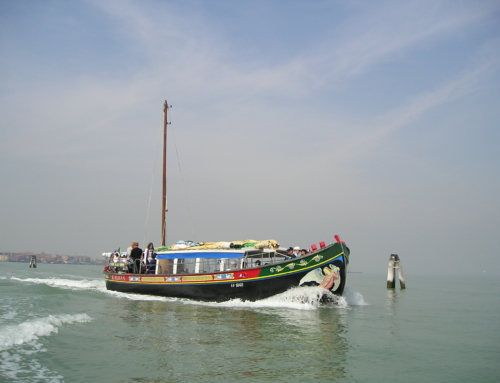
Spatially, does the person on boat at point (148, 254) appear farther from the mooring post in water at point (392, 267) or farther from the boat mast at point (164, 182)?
the mooring post in water at point (392, 267)

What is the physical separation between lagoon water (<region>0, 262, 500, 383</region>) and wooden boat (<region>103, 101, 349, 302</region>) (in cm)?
67

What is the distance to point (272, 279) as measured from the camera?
771 inches

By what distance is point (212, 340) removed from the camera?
40.8ft

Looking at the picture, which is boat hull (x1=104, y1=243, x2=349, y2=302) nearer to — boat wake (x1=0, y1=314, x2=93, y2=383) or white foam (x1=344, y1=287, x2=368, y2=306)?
white foam (x1=344, y1=287, x2=368, y2=306)

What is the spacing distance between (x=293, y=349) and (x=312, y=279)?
7.92m

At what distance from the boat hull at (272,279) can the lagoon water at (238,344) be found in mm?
519

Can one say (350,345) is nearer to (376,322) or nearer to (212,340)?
(212,340)

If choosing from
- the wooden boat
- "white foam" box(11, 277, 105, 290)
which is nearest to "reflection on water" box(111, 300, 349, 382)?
the wooden boat

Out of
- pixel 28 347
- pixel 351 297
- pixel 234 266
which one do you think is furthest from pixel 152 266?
pixel 28 347

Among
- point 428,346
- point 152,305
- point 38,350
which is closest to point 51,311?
point 152,305

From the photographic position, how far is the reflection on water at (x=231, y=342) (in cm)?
941

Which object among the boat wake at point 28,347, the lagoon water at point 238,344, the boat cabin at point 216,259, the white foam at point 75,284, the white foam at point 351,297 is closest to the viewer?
the boat wake at point 28,347

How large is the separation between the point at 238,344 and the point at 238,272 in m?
8.05

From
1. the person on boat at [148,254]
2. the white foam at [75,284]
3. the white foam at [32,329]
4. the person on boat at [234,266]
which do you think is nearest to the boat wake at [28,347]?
the white foam at [32,329]
